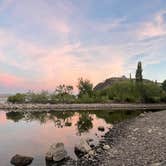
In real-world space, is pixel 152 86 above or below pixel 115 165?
above

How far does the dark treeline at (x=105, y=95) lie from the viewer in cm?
11712

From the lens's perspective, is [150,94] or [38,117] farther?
[150,94]

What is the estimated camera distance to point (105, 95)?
419 ft

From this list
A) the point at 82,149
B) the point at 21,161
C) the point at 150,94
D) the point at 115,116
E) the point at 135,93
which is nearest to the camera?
the point at 21,161

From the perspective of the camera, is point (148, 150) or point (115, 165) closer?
point (115, 165)

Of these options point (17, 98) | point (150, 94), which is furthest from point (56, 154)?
point (150, 94)

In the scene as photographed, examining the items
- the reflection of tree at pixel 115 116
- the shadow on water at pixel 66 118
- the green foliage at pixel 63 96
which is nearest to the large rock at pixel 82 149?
the shadow on water at pixel 66 118

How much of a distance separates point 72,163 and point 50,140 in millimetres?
12277

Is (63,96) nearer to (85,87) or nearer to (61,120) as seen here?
(85,87)

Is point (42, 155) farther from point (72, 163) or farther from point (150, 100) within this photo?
point (150, 100)

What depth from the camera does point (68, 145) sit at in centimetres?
3158

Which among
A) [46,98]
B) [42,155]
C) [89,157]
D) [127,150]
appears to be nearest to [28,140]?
[42,155]

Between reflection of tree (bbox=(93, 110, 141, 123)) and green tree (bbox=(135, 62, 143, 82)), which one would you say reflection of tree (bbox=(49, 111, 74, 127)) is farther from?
green tree (bbox=(135, 62, 143, 82))

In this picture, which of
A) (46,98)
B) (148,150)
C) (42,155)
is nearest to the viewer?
(148,150)
